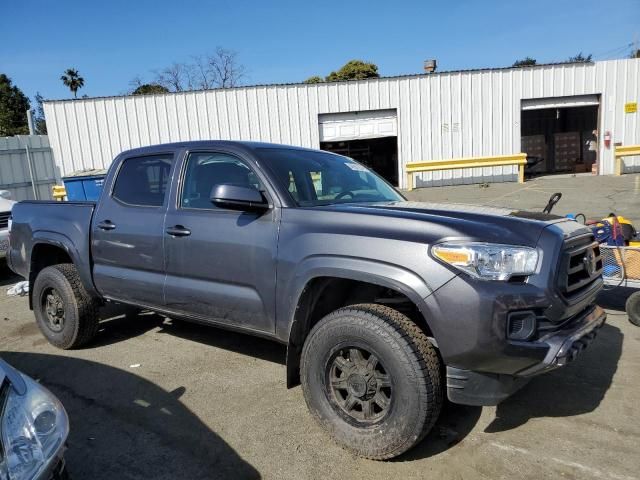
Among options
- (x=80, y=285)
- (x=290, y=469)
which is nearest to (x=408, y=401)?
(x=290, y=469)

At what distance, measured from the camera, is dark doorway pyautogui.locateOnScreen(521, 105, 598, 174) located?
24.9 m

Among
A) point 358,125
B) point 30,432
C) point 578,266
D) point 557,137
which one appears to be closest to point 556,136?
point 557,137

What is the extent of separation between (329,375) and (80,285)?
2905 mm

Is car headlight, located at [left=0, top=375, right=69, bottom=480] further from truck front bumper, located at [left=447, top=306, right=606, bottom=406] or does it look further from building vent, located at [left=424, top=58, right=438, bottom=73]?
building vent, located at [left=424, top=58, right=438, bottom=73]

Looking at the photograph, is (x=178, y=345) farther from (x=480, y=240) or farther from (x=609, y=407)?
(x=609, y=407)

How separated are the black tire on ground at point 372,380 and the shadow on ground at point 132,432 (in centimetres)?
59

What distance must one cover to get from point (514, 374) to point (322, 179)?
1.94m

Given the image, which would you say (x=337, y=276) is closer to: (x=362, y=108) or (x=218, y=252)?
(x=218, y=252)

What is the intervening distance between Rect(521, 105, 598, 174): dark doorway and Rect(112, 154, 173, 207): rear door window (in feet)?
79.6

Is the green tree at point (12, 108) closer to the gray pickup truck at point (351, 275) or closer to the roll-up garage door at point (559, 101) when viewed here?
the roll-up garage door at point (559, 101)

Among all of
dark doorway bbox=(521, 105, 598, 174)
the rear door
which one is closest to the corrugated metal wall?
dark doorway bbox=(521, 105, 598, 174)

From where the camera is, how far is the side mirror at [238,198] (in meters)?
3.01

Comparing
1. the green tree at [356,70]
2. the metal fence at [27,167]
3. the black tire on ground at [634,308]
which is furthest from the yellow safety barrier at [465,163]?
the green tree at [356,70]

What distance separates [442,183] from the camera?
18234mm
